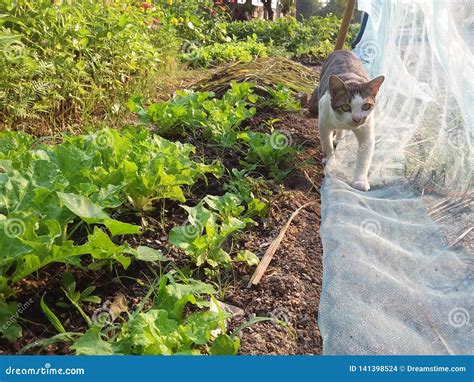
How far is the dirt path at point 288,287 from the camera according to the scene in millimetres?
1772

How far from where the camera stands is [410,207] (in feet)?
9.73

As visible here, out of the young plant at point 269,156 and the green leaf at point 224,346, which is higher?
the young plant at point 269,156

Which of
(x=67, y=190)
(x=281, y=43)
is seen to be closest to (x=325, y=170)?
(x=67, y=190)

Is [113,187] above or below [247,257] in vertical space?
above

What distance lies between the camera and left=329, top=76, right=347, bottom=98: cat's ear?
3.14m

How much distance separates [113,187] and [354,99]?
182 centimetres

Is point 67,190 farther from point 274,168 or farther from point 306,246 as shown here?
point 274,168

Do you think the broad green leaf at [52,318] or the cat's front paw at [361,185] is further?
the cat's front paw at [361,185]

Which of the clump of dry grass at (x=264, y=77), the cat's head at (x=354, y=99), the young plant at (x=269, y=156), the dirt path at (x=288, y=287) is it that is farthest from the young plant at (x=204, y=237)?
the clump of dry grass at (x=264, y=77)

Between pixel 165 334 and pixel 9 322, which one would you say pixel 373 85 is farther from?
pixel 9 322

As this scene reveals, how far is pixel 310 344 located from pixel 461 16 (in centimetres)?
243

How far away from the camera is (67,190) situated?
6.63 ft

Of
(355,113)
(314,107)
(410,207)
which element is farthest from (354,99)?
(314,107)

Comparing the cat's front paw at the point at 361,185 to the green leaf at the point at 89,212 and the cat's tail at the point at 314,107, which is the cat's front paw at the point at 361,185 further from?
the green leaf at the point at 89,212
